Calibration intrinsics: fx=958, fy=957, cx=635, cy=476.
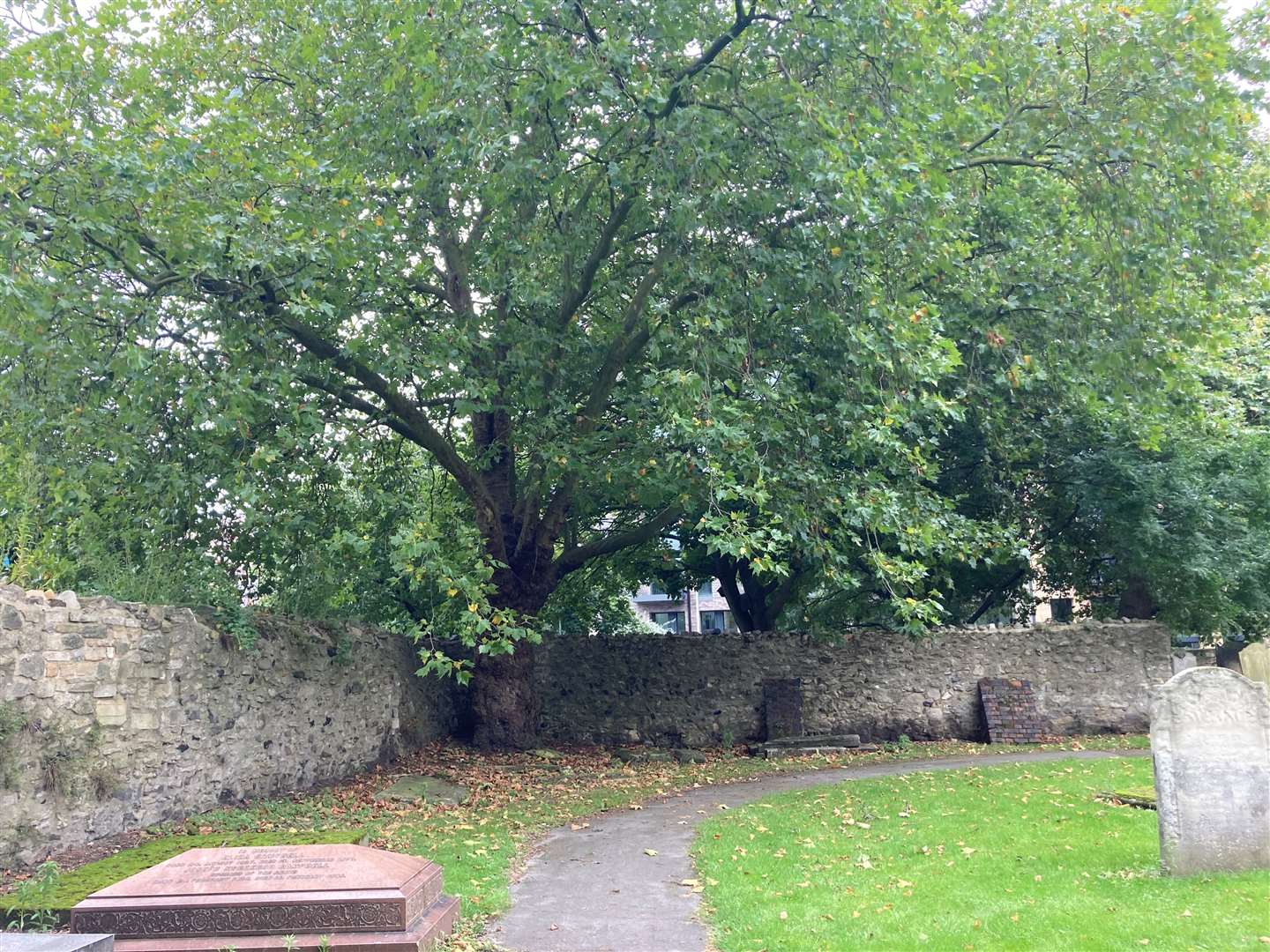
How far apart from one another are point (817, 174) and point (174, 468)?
7.52 m

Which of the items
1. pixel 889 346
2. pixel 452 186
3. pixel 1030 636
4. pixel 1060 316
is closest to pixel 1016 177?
pixel 1060 316

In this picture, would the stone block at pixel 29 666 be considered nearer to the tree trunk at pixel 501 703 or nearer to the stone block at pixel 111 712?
the stone block at pixel 111 712

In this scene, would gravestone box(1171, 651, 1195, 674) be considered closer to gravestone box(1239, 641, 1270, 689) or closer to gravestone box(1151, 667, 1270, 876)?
gravestone box(1239, 641, 1270, 689)

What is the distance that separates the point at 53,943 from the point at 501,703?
1099 centimetres

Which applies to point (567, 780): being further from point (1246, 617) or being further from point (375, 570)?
point (1246, 617)

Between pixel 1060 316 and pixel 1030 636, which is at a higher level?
pixel 1060 316

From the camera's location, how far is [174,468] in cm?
1058

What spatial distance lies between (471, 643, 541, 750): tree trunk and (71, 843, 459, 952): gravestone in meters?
9.57

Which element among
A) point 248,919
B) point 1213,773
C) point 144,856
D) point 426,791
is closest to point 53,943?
point 248,919

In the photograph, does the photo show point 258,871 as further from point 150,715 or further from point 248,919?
point 150,715

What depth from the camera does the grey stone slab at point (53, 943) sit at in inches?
175

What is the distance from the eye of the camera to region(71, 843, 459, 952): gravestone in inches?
214

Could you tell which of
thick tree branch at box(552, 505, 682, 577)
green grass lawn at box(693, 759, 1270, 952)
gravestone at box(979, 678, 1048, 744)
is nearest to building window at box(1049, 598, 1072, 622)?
gravestone at box(979, 678, 1048, 744)

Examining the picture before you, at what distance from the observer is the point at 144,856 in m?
7.62
